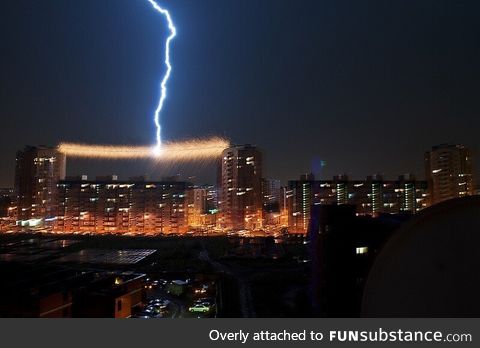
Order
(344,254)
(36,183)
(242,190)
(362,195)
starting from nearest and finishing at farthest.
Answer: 1. (344,254)
2. (362,195)
3. (242,190)
4. (36,183)

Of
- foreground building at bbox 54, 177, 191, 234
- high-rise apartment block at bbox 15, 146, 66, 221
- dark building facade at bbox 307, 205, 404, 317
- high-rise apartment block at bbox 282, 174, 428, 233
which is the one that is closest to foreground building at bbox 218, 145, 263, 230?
foreground building at bbox 54, 177, 191, 234

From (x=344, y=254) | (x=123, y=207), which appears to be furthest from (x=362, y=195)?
(x=344, y=254)

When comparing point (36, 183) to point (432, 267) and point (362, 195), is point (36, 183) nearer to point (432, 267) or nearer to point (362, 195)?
point (362, 195)

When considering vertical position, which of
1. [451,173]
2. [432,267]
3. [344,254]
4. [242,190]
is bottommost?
[344,254]
